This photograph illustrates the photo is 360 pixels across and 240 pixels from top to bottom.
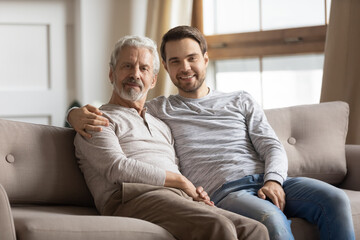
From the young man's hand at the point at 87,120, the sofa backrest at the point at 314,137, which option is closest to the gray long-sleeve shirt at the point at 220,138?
the sofa backrest at the point at 314,137

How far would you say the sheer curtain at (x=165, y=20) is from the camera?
389 cm

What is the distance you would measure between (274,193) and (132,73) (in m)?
0.70

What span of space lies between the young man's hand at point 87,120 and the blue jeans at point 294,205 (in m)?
0.51

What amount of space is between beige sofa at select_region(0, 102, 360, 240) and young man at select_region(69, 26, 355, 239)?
4.1 inches

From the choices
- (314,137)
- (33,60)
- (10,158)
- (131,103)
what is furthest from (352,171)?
(33,60)

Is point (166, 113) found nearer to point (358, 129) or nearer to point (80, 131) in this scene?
point (80, 131)

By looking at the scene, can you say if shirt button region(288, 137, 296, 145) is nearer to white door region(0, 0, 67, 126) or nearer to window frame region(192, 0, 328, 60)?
window frame region(192, 0, 328, 60)

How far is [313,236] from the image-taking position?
6.69 ft

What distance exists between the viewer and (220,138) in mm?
2314

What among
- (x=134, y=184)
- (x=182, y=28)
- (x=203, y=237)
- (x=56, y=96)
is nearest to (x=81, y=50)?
(x=56, y=96)

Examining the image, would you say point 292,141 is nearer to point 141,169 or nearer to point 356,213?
point 356,213

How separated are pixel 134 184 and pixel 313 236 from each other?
0.66 metres

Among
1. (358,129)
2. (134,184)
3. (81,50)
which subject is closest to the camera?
(134,184)

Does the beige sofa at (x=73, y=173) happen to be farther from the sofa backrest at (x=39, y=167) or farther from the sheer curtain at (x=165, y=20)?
the sheer curtain at (x=165, y=20)
